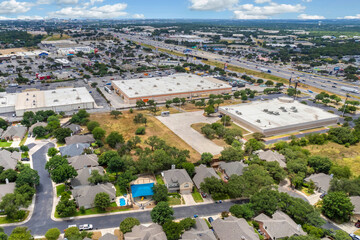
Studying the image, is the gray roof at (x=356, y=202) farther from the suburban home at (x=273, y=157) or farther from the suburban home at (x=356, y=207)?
the suburban home at (x=273, y=157)

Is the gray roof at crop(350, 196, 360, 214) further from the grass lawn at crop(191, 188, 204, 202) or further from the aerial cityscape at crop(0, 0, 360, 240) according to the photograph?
the grass lawn at crop(191, 188, 204, 202)

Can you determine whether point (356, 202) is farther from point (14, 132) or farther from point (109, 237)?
point (14, 132)

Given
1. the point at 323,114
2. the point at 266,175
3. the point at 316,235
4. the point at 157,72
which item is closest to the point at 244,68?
the point at 157,72

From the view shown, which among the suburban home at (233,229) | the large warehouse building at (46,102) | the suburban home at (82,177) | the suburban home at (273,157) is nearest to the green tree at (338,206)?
the suburban home at (273,157)

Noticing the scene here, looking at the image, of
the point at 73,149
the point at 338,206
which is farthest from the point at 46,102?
the point at 338,206

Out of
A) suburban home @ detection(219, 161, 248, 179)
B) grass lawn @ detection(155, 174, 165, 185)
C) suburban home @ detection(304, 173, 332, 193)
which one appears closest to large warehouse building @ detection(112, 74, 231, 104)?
grass lawn @ detection(155, 174, 165, 185)
